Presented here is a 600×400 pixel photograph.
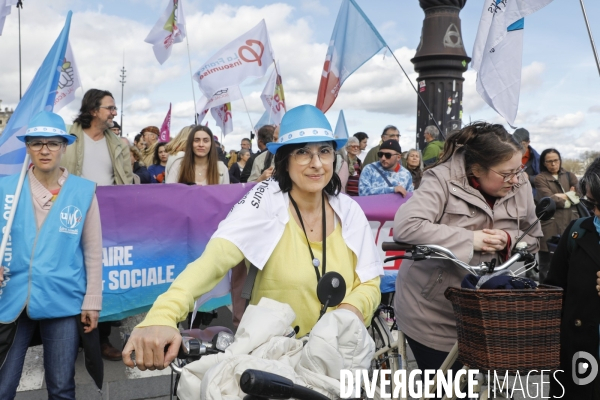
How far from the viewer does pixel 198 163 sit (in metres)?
6.99

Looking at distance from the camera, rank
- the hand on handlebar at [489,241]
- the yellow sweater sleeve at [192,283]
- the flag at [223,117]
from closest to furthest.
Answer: the yellow sweater sleeve at [192,283] < the hand on handlebar at [489,241] < the flag at [223,117]

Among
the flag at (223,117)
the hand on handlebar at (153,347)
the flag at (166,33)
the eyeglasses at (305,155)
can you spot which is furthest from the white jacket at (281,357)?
the flag at (223,117)

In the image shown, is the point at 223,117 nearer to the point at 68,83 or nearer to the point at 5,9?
the point at 68,83

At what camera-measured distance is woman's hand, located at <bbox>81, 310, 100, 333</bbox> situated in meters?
3.89

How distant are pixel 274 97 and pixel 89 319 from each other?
832 cm

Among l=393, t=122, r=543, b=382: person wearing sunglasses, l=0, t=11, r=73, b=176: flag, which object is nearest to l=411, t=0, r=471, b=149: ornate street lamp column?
l=0, t=11, r=73, b=176: flag

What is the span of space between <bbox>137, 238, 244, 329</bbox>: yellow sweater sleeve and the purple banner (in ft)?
12.1

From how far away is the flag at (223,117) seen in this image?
12.6 meters

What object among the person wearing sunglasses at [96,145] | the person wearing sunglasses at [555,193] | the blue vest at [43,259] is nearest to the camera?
the blue vest at [43,259]

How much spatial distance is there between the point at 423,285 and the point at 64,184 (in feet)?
7.68

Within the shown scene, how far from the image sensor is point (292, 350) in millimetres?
2133

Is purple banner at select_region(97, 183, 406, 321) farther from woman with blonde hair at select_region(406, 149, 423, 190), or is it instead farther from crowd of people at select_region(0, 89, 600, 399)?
woman with blonde hair at select_region(406, 149, 423, 190)

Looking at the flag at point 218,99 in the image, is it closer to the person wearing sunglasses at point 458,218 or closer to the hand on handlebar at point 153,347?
the person wearing sunglasses at point 458,218

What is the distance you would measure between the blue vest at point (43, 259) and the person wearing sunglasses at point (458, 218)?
6.68 ft
